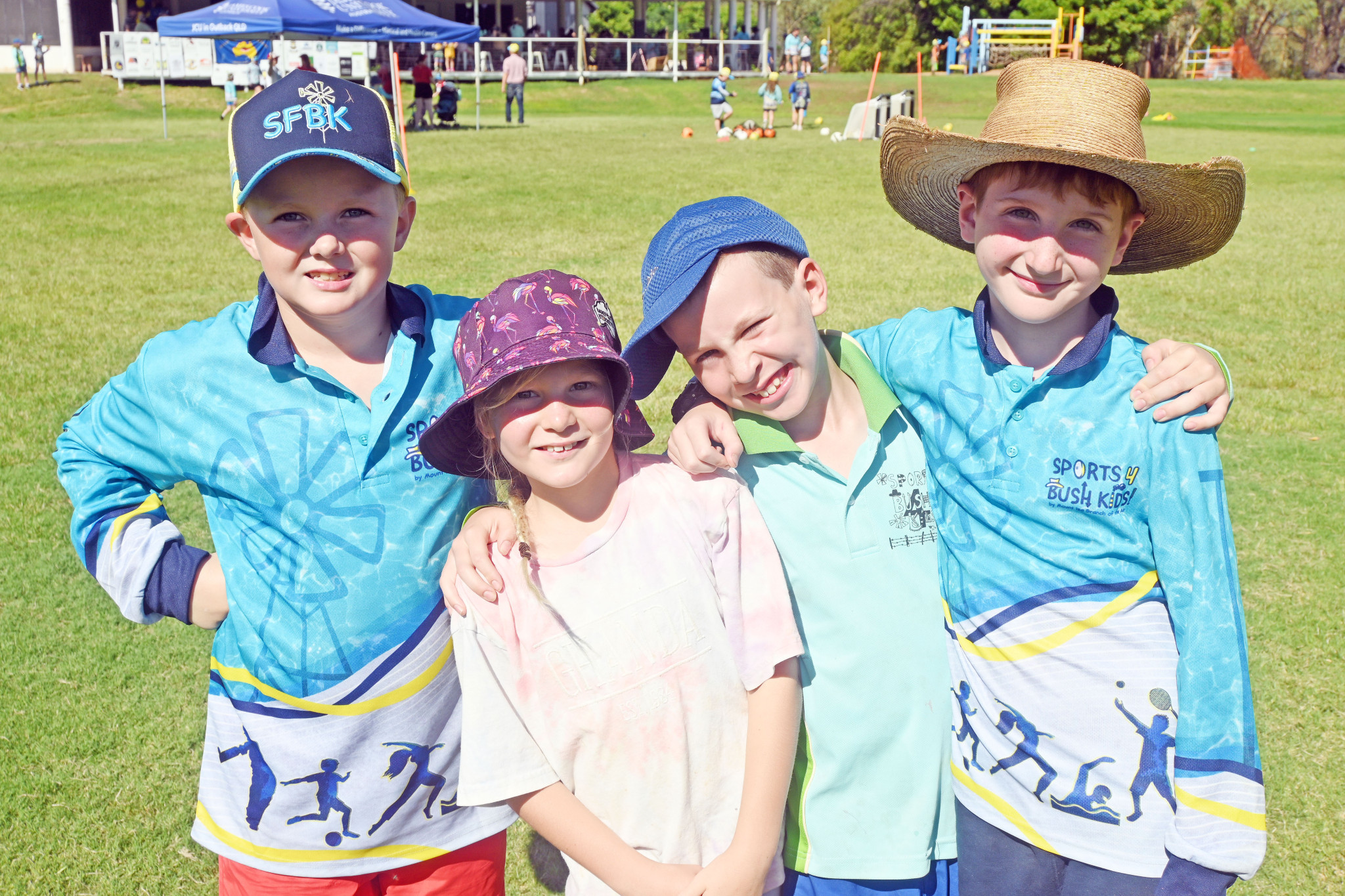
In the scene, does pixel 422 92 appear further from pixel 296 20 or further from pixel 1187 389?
pixel 1187 389

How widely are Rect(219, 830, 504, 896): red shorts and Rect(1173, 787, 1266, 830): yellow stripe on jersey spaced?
4.80ft

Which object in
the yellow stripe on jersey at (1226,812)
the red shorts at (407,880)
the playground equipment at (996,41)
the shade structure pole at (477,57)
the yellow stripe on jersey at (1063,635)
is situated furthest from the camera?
the playground equipment at (996,41)

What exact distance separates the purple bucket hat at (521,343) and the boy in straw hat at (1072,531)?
0.72m

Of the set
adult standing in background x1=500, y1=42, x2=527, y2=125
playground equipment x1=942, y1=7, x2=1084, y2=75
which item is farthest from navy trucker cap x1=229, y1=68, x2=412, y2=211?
playground equipment x1=942, y1=7, x2=1084, y2=75

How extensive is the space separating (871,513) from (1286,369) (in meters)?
6.79

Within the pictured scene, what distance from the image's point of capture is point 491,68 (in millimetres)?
42000

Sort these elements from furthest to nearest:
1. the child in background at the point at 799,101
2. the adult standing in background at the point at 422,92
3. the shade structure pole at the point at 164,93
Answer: the child in background at the point at 799,101, the adult standing in background at the point at 422,92, the shade structure pole at the point at 164,93

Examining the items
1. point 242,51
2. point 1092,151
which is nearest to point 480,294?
point 1092,151

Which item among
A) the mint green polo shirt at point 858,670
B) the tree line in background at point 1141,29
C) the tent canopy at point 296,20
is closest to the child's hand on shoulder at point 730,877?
the mint green polo shirt at point 858,670

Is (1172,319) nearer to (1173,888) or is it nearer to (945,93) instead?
(1173,888)

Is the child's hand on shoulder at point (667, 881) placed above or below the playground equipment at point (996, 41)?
below

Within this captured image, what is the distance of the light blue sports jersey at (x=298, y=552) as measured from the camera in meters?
2.22

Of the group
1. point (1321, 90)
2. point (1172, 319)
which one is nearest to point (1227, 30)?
point (1321, 90)

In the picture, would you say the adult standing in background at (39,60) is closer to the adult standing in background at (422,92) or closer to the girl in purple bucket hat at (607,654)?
the adult standing in background at (422,92)
